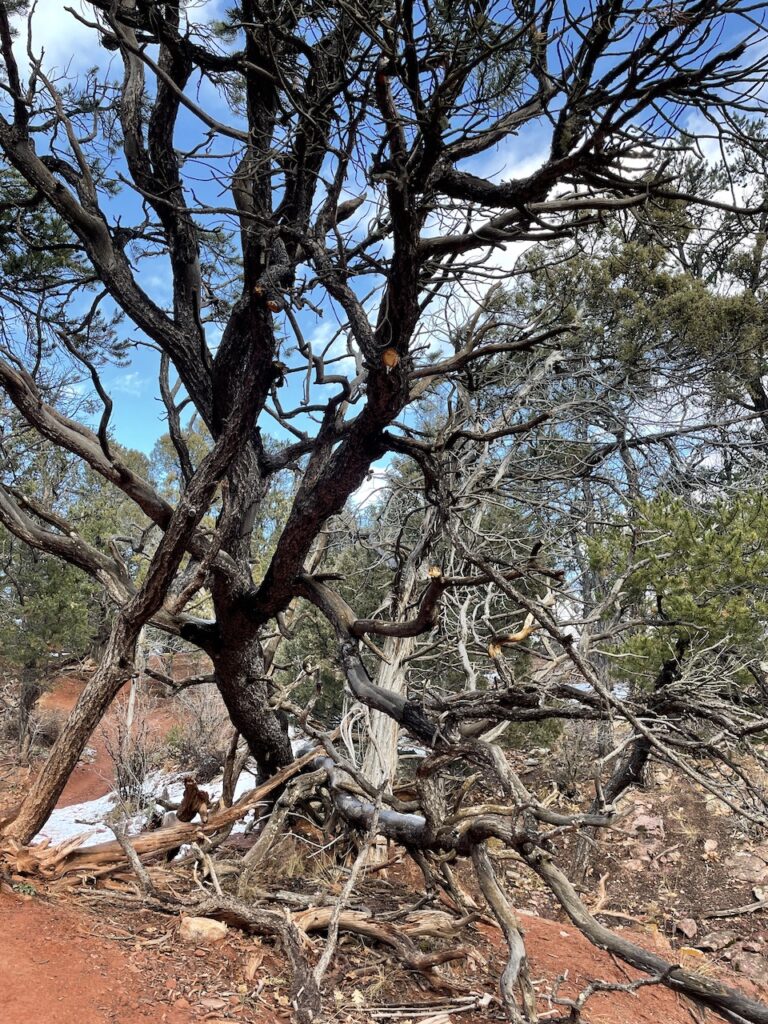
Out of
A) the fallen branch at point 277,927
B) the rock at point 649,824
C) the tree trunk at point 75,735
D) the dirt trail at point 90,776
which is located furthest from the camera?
the dirt trail at point 90,776

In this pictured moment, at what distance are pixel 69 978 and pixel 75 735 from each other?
5.80 feet

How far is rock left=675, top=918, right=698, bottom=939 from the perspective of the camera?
5.92 metres

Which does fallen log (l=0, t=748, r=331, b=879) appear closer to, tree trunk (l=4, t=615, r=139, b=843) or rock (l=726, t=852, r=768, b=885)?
tree trunk (l=4, t=615, r=139, b=843)

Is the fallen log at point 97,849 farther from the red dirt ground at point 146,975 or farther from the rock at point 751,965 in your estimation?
the rock at point 751,965

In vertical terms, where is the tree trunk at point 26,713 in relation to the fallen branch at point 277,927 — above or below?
below

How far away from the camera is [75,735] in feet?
13.0

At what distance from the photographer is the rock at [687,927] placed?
5.92 meters

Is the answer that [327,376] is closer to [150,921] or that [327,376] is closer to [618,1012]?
[150,921]

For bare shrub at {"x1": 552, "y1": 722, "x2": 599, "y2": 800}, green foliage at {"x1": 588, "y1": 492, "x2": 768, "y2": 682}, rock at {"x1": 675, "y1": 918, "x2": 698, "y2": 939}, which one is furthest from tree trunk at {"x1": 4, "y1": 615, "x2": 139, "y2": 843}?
bare shrub at {"x1": 552, "y1": 722, "x2": 599, "y2": 800}

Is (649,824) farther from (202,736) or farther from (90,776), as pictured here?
(90,776)

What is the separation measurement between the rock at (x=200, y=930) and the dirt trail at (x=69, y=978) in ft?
0.93

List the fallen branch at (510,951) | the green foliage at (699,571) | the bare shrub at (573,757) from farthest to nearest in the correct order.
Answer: the bare shrub at (573,757) < the green foliage at (699,571) < the fallen branch at (510,951)

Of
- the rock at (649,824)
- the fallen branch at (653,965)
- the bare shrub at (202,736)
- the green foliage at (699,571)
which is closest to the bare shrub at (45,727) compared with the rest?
the bare shrub at (202,736)

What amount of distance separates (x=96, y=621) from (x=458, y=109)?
11.7m
